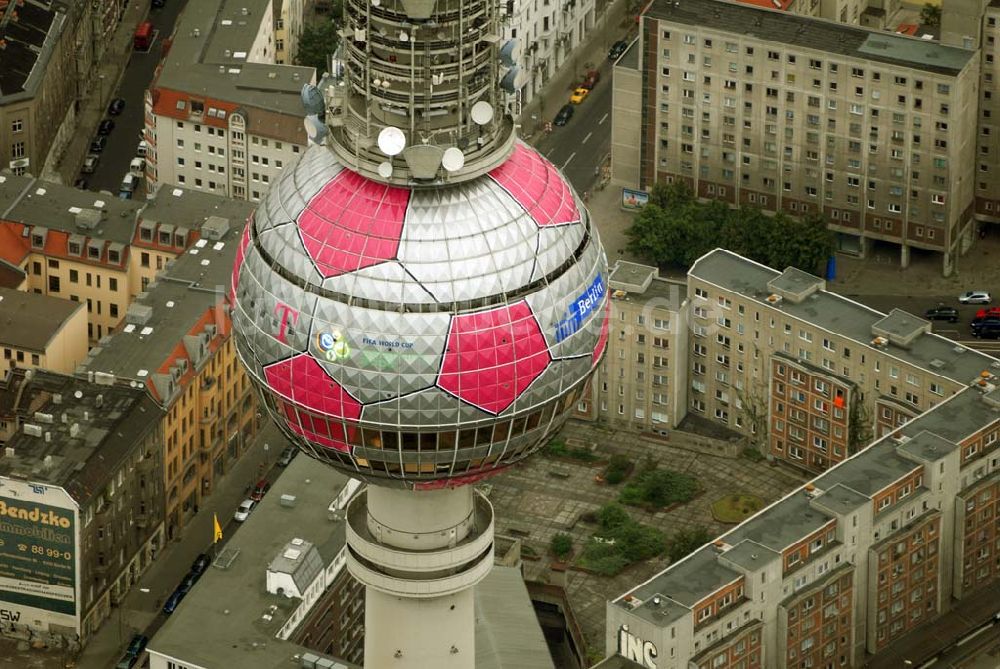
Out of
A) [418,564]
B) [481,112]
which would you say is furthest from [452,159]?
[418,564]

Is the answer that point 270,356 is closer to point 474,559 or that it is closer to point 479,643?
point 474,559

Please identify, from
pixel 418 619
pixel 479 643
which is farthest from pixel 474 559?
pixel 479 643

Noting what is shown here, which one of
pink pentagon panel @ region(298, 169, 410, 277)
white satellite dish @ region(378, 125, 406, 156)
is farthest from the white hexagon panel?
white satellite dish @ region(378, 125, 406, 156)

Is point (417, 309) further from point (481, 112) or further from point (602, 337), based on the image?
point (602, 337)

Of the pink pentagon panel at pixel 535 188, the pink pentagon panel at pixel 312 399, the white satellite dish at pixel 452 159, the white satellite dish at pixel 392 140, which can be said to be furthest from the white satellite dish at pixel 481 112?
the pink pentagon panel at pixel 312 399

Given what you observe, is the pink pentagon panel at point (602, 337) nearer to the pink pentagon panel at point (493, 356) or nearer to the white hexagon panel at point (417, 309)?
the white hexagon panel at point (417, 309)
